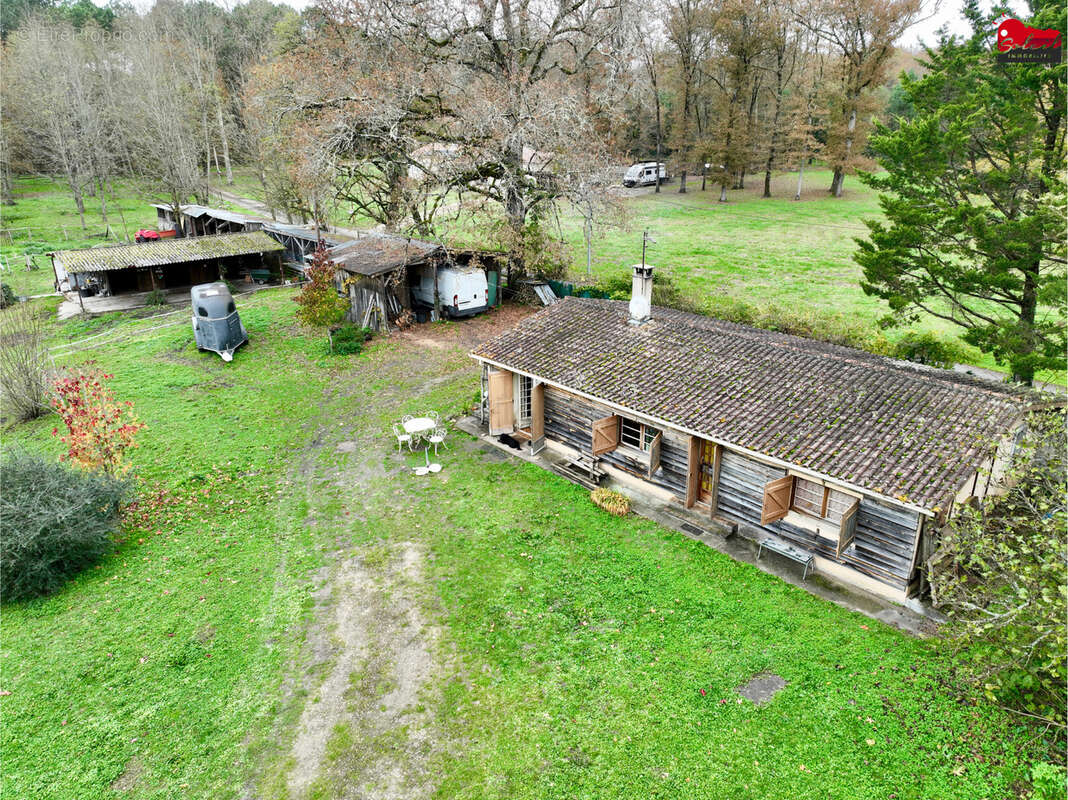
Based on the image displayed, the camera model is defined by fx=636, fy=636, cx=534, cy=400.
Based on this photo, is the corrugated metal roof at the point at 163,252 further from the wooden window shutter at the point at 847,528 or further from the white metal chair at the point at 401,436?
the wooden window shutter at the point at 847,528

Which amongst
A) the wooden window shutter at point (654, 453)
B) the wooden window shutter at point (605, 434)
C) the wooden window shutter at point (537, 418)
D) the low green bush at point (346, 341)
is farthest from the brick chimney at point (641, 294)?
the low green bush at point (346, 341)

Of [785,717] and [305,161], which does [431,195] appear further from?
[785,717]

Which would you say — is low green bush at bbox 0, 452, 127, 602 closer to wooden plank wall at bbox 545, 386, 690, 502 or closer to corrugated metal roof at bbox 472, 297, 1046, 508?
corrugated metal roof at bbox 472, 297, 1046, 508

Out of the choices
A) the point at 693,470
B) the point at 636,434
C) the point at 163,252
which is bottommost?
the point at 693,470

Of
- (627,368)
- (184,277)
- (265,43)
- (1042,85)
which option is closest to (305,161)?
(184,277)

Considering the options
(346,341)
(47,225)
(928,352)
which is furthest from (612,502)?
(47,225)

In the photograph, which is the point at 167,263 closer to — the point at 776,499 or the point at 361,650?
the point at 361,650
